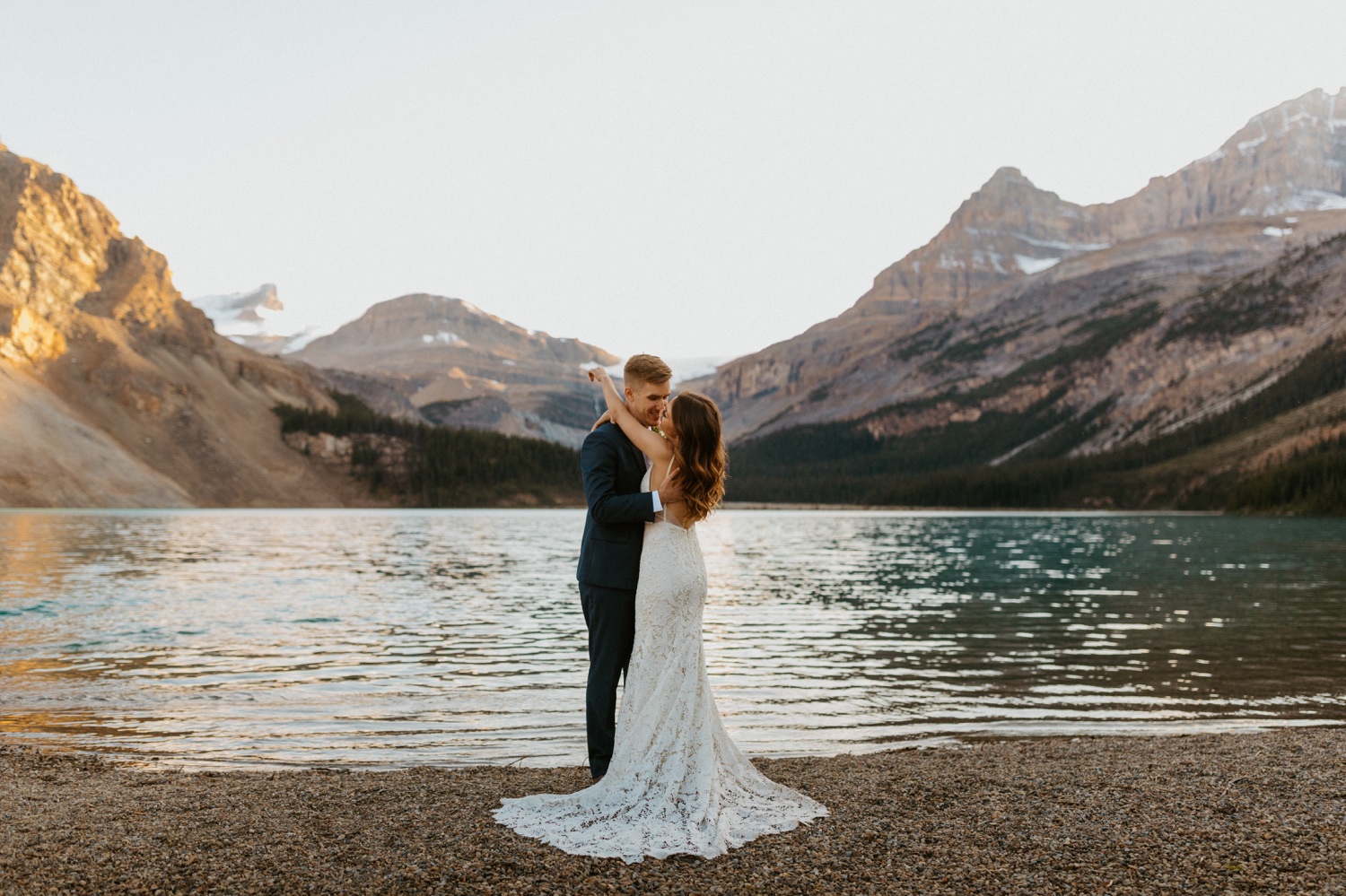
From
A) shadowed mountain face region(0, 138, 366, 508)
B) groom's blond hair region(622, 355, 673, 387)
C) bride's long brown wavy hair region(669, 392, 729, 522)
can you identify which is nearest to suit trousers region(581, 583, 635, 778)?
bride's long brown wavy hair region(669, 392, 729, 522)

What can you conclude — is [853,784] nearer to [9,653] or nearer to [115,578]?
[9,653]

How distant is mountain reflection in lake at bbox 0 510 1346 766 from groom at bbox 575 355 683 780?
16.6 feet

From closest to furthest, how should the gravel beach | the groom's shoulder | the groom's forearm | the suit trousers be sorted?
1. the gravel beach
2. the groom's forearm
3. the groom's shoulder
4. the suit trousers

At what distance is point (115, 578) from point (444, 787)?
40.8 metres

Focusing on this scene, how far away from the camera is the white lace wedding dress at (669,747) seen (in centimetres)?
964

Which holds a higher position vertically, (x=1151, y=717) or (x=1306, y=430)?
(x=1306, y=430)

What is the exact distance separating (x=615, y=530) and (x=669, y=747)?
2154mm

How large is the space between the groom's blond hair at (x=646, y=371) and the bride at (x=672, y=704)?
0.24 m

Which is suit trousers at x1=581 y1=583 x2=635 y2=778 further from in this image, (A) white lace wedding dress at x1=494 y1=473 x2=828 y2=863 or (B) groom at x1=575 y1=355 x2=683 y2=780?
(A) white lace wedding dress at x1=494 y1=473 x2=828 y2=863

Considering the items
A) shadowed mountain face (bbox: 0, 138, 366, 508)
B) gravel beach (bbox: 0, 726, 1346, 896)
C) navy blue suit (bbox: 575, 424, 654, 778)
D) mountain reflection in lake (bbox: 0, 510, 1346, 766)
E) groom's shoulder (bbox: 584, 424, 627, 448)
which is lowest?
mountain reflection in lake (bbox: 0, 510, 1346, 766)

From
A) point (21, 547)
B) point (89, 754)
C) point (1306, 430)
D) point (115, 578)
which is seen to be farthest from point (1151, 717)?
point (1306, 430)

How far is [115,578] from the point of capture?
4591 centimetres

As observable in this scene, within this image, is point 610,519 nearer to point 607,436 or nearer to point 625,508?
point 625,508

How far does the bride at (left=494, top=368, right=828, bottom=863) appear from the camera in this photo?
9.70 metres
